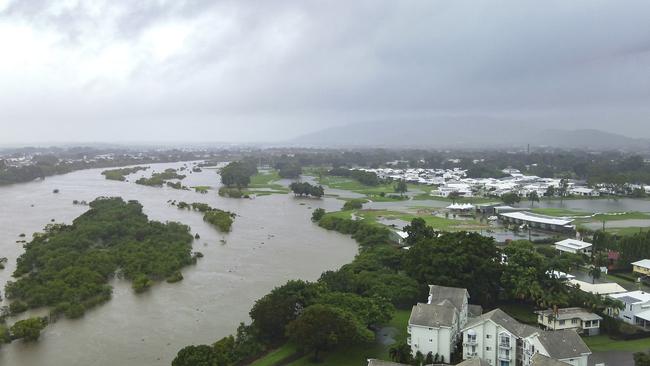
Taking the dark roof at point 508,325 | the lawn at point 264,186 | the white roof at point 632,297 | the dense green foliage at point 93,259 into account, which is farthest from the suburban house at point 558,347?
the lawn at point 264,186

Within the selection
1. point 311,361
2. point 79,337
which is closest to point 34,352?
point 79,337

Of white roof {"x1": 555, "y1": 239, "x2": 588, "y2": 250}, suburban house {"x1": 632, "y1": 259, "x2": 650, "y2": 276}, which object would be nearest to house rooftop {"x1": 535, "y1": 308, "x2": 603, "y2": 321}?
suburban house {"x1": 632, "y1": 259, "x2": 650, "y2": 276}

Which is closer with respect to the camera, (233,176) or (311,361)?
(311,361)

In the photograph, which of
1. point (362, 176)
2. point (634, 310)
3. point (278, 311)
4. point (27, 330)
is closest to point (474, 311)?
point (634, 310)

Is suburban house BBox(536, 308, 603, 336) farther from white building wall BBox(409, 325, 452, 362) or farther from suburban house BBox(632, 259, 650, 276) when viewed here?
suburban house BBox(632, 259, 650, 276)

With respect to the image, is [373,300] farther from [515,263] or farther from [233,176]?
[233,176]
